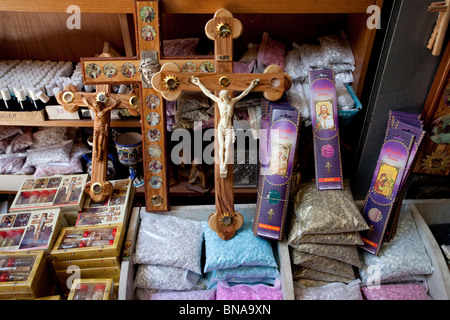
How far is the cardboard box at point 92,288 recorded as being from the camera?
1468 mm

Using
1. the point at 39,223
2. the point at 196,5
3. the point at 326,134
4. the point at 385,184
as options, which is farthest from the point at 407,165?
the point at 39,223

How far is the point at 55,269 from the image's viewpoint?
158cm

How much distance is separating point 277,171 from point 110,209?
2.59ft

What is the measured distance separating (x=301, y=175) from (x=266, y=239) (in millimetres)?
448

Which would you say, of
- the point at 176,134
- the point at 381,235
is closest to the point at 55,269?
the point at 176,134

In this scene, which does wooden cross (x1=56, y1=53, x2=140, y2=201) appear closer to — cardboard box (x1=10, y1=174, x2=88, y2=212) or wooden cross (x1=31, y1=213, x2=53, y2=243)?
cardboard box (x1=10, y1=174, x2=88, y2=212)

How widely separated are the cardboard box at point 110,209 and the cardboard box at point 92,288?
0.27 m

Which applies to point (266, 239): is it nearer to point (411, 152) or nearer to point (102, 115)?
point (411, 152)

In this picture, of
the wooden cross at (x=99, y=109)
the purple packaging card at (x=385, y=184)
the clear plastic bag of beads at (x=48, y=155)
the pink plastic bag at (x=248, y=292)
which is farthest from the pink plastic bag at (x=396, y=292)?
the clear plastic bag of beads at (x=48, y=155)

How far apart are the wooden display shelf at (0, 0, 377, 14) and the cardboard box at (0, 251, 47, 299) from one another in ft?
3.29

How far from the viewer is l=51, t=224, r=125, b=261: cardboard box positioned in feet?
5.11

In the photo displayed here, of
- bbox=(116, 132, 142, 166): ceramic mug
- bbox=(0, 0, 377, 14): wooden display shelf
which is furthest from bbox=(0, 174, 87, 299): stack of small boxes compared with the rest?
bbox=(0, 0, 377, 14): wooden display shelf

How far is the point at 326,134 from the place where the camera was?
1.75 metres

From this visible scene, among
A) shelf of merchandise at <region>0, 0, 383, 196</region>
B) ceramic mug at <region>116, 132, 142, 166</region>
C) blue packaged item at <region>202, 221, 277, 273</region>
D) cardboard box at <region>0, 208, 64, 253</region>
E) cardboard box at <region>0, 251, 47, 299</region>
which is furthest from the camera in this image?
ceramic mug at <region>116, 132, 142, 166</region>
